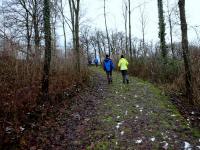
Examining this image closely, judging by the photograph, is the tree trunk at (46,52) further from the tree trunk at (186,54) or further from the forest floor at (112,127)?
the tree trunk at (186,54)

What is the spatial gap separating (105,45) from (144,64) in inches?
2372

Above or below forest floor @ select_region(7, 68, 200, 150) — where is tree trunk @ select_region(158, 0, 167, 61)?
above

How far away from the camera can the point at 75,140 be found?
6930 millimetres

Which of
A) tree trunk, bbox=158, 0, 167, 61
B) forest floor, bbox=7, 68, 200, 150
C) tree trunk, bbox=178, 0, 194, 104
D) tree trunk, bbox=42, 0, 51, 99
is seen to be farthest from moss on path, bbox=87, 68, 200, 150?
tree trunk, bbox=158, 0, 167, 61

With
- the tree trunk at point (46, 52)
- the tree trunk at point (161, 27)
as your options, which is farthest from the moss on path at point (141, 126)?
the tree trunk at point (161, 27)

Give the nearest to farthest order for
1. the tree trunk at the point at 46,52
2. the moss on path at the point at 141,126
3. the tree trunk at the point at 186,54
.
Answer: the moss on path at the point at 141,126, the tree trunk at the point at 46,52, the tree trunk at the point at 186,54

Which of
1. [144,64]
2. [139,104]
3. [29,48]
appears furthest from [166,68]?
[29,48]

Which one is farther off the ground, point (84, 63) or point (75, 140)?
point (84, 63)

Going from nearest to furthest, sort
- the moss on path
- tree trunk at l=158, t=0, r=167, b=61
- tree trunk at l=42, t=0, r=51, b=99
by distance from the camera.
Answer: the moss on path → tree trunk at l=42, t=0, r=51, b=99 → tree trunk at l=158, t=0, r=167, b=61

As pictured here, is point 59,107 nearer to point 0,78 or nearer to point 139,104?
point 0,78

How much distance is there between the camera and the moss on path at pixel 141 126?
21.1 ft

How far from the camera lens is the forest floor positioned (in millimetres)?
6480

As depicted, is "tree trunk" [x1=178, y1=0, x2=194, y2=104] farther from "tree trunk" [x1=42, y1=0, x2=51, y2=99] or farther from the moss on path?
"tree trunk" [x1=42, y1=0, x2=51, y2=99]

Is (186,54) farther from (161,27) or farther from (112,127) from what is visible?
(161,27)
